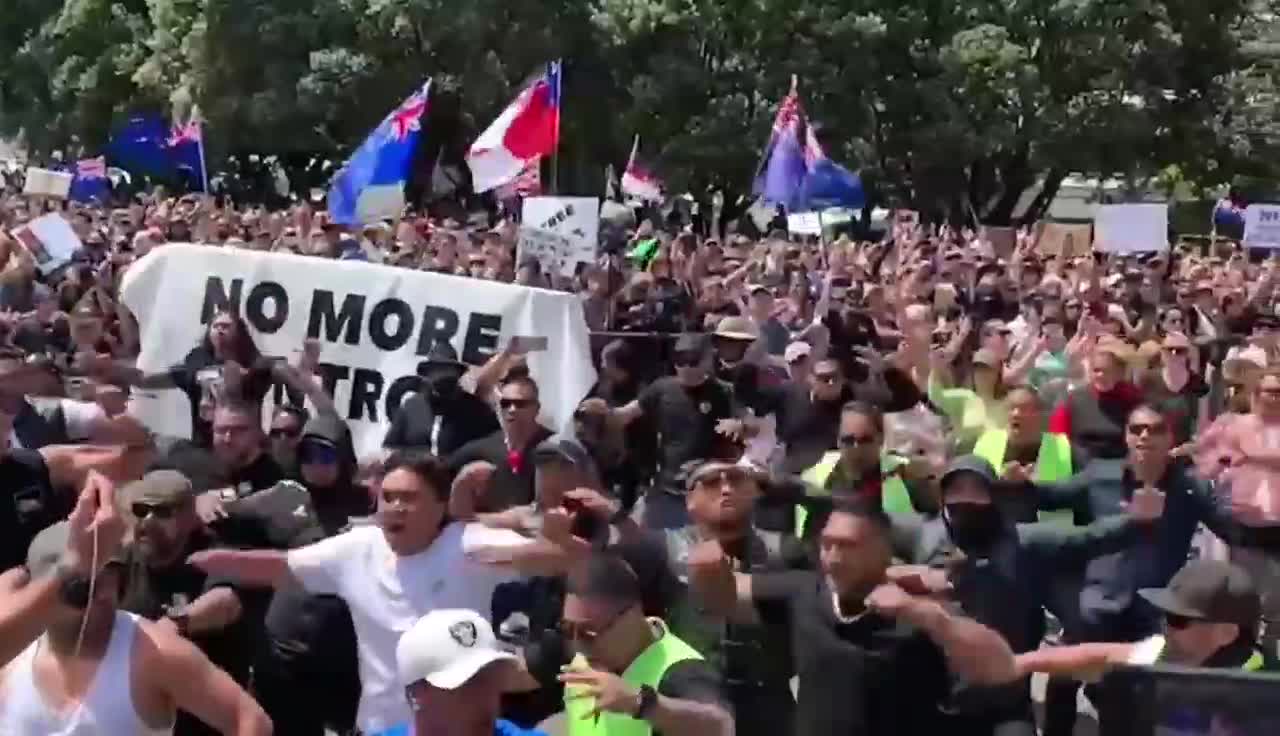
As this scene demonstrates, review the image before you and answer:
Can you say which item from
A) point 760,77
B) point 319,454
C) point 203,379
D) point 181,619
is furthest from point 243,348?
point 760,77

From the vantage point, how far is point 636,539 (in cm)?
537

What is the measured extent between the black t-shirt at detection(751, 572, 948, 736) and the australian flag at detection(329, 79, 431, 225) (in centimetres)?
986

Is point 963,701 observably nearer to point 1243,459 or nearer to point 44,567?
point 44,567

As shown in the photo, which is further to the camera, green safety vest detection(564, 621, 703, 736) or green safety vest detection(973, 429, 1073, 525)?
green safety vest detection(973, 429, 1073, 525)

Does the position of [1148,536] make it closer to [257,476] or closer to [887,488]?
[887,488]

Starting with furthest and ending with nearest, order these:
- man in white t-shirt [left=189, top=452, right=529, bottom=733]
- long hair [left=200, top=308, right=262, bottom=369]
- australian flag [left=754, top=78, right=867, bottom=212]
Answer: australian flag [left=754, top=78, right=867, bottom=212]
long hair [left=200, top=308, right=262, bottom=369]
man in white t-shirt [left=189, top=452, right=529, bottom=733]

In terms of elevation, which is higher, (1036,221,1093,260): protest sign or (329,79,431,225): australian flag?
(329,79,431,225): australian flag

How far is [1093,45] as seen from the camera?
34312mm

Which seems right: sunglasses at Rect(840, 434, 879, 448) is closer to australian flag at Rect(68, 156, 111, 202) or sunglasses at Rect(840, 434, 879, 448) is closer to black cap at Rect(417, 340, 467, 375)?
black cap at Rect(417, 340, 467, 375)

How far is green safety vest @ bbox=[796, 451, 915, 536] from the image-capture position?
6.60 metres

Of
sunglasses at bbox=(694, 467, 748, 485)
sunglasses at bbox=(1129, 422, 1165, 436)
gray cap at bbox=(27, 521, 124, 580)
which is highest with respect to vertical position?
gray cap at bbox=(27, 521, 124, 580)

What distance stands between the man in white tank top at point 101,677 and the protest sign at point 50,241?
958cm

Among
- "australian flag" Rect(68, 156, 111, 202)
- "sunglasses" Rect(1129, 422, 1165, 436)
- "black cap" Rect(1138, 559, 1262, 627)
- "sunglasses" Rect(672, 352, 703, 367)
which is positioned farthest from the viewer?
"australian flag" Rect(68, 156, 111, 202)

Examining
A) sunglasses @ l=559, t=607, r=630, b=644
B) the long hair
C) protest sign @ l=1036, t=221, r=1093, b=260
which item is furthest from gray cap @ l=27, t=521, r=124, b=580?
protest sign @ l=1036, t=221, r=1093, b=260
